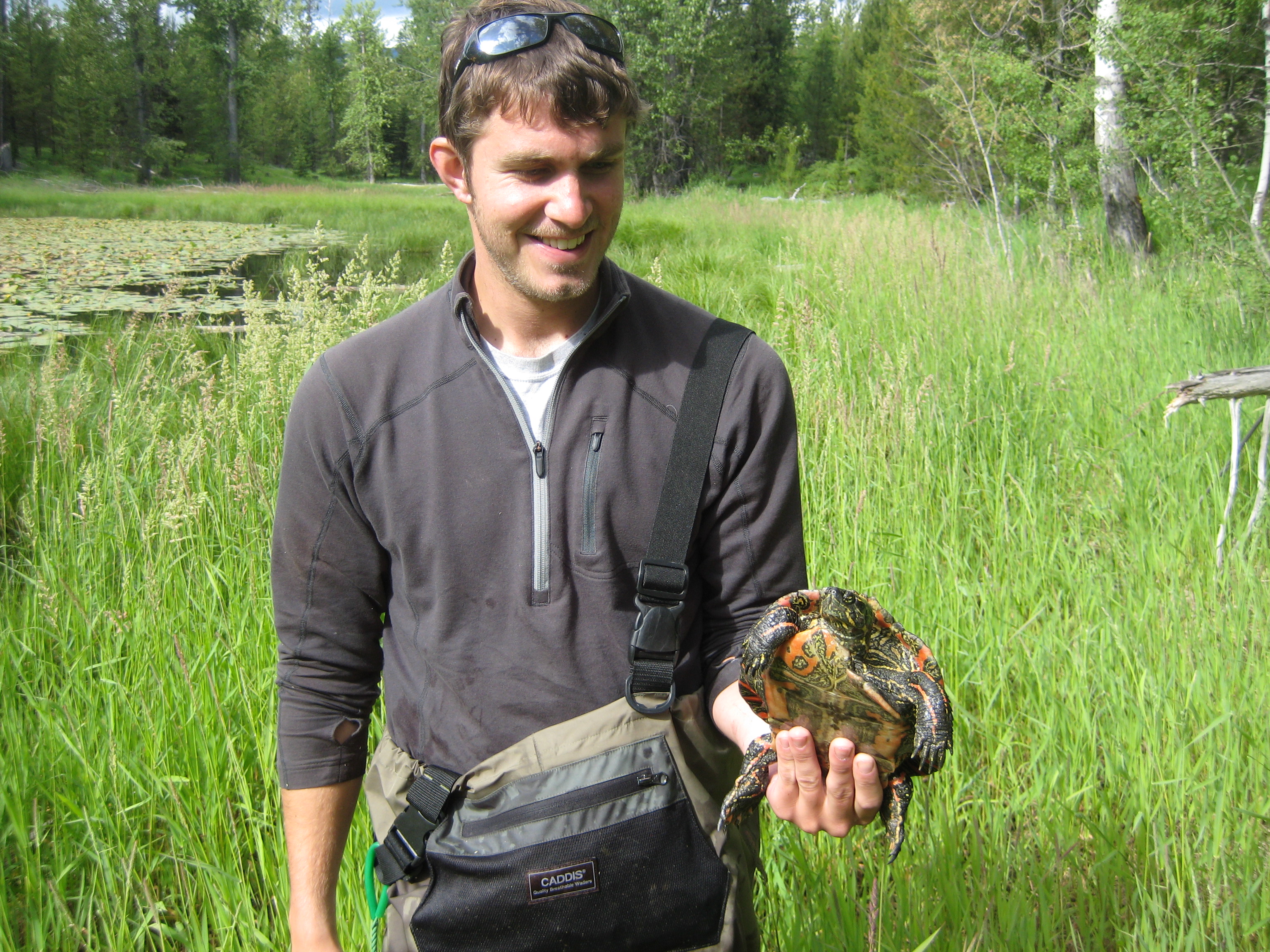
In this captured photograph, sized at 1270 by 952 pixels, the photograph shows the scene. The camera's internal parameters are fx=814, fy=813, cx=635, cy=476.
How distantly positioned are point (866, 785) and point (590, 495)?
1.77 ft

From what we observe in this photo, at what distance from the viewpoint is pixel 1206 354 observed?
363 cm

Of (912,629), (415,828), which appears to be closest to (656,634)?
(415,828)

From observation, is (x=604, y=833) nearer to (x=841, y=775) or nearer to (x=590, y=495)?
(x=841, y=775)

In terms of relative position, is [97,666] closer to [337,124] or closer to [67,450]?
[67,450]

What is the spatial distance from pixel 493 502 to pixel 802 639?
0.49m

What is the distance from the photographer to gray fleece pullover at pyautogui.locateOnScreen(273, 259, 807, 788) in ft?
3.95

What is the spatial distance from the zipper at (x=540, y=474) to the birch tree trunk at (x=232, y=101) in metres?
45.1

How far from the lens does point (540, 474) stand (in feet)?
3.97

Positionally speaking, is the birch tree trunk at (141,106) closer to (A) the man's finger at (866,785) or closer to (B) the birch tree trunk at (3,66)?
(B) the birch tree trunk at (3,66)

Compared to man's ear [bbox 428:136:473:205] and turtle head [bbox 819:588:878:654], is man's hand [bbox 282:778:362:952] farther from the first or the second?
man's ear [bbox 428:136:473:205]

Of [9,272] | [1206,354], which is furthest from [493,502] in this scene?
[9,272]

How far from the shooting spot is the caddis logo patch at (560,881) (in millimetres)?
1079

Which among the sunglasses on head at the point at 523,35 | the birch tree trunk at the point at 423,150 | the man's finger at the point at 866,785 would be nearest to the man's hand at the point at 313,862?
the man's finger at the point at 866,785

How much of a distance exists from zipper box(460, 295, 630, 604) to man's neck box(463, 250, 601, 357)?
0.07m
